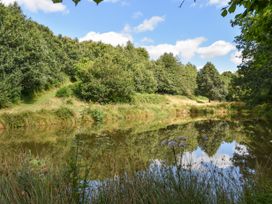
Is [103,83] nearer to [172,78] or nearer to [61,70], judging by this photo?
[61,70]

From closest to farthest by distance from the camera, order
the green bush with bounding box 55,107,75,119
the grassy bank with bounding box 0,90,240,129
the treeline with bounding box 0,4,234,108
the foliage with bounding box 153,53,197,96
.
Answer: the grassy bank with bounding box 0,90,240,129, the green bush with bounding box 55,107,75,119, the treeline with bounding box 0,4,234,108, the foliage with bounding box 153,53,197,96

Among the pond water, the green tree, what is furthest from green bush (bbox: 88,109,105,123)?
the pond water

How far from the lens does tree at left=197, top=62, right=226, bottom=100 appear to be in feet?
162

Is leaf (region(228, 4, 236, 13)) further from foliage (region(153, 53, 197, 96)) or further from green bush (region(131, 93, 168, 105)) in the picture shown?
foliage (region(153, 53, 197, 96))

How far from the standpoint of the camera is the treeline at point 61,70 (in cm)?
2436

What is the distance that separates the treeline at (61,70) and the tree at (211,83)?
15 centimetres

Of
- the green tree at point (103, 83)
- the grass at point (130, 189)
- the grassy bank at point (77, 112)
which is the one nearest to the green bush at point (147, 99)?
the grassy bank at point (77, 112)

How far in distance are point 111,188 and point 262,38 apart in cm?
261

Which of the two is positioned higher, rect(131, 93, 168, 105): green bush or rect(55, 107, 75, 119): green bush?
rect(131, 93, 168, 105): green bush

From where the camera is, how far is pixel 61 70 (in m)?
35.8

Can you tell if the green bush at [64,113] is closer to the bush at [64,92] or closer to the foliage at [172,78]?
the bush at [64,92]

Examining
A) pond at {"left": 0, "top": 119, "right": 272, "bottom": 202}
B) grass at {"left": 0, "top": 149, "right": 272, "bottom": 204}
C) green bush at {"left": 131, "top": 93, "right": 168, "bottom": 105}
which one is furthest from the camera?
green bush at {"left": 131, "top": 93, "right": 168, "bottom": 105}

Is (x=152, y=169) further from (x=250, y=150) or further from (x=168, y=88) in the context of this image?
(x=168, y=88)

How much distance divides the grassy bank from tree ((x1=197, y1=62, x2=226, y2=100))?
12432 mm
